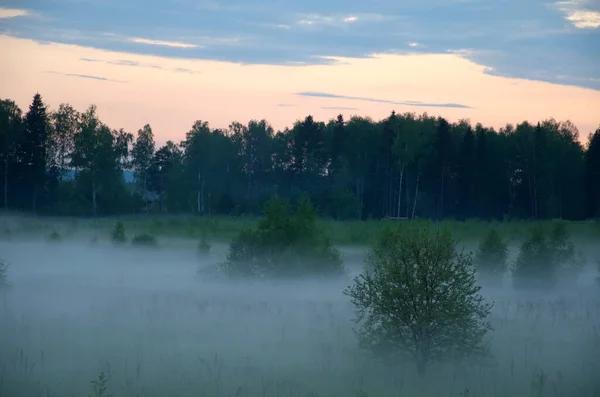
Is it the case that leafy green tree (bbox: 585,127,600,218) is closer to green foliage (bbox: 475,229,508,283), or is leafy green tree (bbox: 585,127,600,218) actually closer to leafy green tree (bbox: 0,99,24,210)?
green foliage (bbox: 475,229,508,283)

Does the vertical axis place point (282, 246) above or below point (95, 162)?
below

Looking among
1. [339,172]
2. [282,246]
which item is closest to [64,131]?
[339,172]

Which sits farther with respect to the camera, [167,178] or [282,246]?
[167,178]

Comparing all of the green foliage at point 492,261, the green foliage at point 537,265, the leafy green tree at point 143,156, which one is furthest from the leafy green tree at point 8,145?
the green foliage at point 537,265

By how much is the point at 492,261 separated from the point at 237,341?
15.8 metres

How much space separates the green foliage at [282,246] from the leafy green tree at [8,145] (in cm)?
3970

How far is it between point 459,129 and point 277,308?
64.3m

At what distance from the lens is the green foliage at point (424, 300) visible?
15820mm

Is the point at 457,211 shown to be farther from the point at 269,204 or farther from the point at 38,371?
the point at 38,371

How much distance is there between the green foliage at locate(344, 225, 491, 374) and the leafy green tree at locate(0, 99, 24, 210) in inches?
2011

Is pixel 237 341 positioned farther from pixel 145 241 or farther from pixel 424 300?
pixel 145 241

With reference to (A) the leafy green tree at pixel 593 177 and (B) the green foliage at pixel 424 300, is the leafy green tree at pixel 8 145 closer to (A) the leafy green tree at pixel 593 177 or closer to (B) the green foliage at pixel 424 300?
(B) the green foliage at pixel 424 300

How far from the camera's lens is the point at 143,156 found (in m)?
81.9

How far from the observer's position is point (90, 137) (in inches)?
2709
